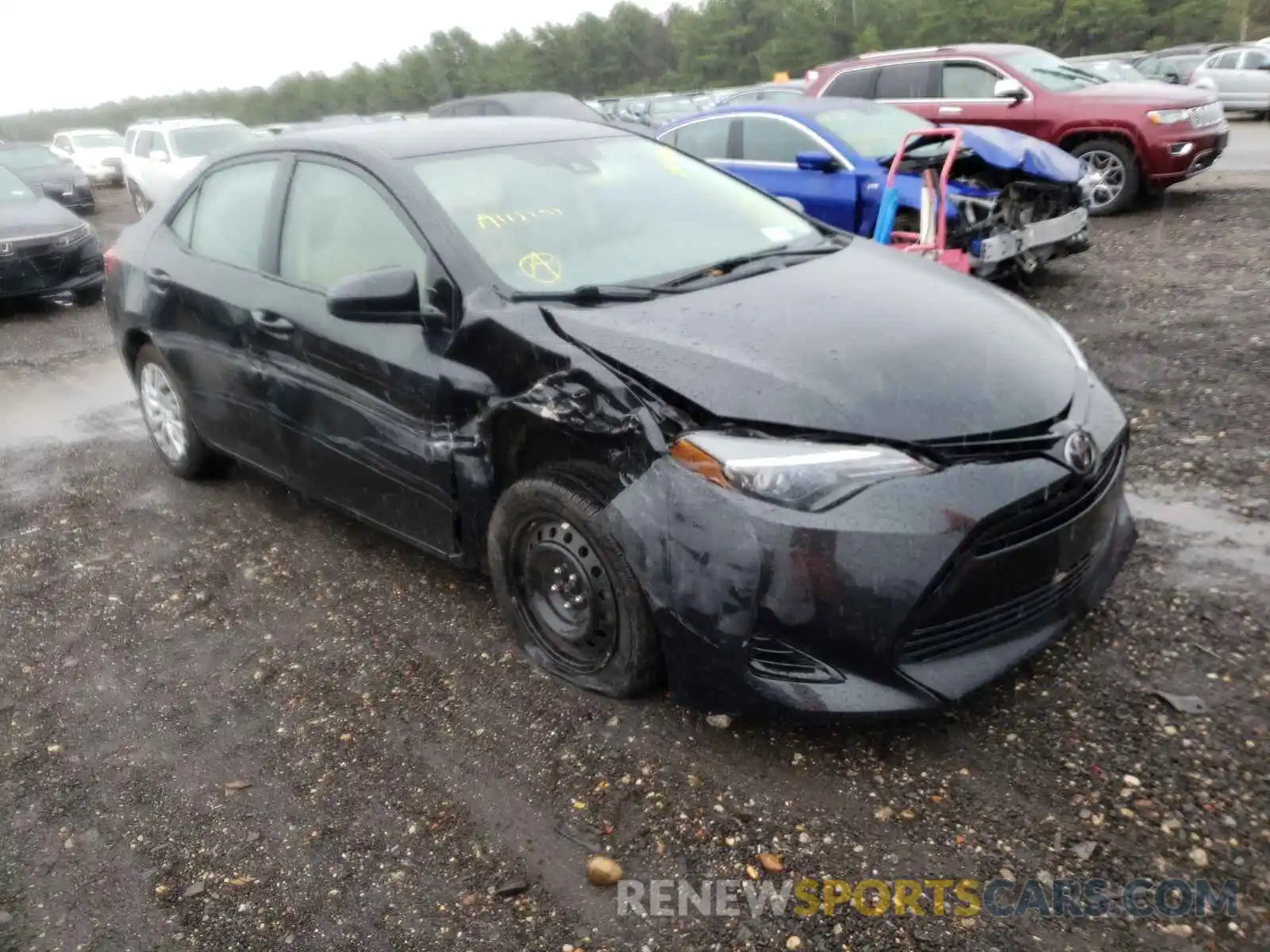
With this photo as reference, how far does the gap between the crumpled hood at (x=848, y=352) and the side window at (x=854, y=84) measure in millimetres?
8326

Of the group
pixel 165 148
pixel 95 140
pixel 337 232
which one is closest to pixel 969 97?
pixel 337 232

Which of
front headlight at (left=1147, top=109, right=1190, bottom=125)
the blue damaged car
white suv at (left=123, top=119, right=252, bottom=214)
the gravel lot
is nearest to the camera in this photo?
the gravel lot

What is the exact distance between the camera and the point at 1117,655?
3.03 meters

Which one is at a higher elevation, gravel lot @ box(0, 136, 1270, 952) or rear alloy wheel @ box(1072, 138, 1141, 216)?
rear alloy wheel @ box(1072, 138, 1141, 216)

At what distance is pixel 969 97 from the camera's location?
33.4 ft

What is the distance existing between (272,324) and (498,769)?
2.00 meters

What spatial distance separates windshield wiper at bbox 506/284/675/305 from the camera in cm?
307

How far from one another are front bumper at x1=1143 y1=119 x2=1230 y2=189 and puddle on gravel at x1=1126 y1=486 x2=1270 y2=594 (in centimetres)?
649

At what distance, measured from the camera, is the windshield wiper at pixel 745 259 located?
10.6 ft

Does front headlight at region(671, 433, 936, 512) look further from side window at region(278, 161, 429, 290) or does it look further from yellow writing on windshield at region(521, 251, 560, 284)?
side window at region(278, 161, 429, 290)

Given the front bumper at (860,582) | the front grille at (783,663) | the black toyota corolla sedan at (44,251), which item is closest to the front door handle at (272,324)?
the front bumper at (860,582)

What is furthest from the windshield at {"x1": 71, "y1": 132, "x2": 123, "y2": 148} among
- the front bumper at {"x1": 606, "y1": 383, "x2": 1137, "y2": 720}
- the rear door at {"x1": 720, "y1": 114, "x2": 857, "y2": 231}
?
the front bumper at {"x1": 606, "y1": 383, "x2": 1137, "y2": 720}

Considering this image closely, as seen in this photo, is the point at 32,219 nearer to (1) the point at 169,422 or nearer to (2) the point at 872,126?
(1) the point at 169,422

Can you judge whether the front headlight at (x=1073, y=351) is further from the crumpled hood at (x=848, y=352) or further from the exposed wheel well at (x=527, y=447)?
the exposed wheel well at (x=527, y=447)
